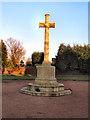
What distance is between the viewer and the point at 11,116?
18.5 ft

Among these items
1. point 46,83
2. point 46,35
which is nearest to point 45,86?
point 46,83

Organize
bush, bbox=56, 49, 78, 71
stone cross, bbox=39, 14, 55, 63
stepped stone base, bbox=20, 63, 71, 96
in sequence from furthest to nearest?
bush, bbox=56, 49, 78, 71
stone cross, bbox=39, 14, 55, 63
stepped stone base, bbox=20, 63, 71, 96

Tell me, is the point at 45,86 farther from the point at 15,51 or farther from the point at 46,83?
the point at 15,51

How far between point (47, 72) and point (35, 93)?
2199 mm

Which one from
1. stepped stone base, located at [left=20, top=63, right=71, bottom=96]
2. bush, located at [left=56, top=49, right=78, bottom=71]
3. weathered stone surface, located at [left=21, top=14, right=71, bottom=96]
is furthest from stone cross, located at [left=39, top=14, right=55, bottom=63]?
bush, located at [left=56, top=49, right=78, bottom=71]

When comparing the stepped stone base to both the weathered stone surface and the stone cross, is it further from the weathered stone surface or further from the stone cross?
the stone cross

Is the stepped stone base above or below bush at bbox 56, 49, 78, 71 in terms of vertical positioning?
below

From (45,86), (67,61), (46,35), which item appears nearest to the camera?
(45,86)

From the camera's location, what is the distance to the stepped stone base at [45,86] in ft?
33.9

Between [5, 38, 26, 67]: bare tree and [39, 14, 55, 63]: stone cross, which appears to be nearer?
[39, 14, 55, 63]: stone cross

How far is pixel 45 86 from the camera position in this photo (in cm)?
1076

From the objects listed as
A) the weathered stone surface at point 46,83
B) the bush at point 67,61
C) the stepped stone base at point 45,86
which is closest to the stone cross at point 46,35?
the weathered stone surface at point 46,83

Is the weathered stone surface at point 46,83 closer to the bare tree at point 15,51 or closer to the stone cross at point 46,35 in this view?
the stone cross at point 46,35

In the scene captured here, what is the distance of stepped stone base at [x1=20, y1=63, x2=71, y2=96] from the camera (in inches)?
407
